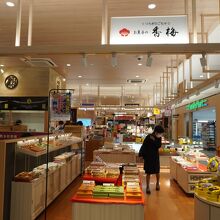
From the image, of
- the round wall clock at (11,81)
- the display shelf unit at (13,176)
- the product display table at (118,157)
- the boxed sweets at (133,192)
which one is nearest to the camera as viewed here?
the boxed sweets at (133,192)

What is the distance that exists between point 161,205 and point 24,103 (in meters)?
6.20

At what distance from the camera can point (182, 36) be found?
404cm

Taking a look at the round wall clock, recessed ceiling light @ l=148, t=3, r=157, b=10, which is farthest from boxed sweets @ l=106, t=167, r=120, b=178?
the round wall clock

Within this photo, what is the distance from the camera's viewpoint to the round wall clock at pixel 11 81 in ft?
32.1

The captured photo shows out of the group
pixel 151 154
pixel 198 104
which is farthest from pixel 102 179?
pixel 198 104

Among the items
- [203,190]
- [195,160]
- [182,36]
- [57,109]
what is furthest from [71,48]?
[195,160]

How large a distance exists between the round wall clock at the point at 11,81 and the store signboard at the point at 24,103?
460 mm

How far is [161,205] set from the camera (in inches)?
226

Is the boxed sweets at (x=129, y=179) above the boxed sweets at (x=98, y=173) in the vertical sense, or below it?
below

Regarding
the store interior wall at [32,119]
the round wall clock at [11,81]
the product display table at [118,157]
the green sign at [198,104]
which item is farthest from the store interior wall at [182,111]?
A: the round wall clock at [11,81]

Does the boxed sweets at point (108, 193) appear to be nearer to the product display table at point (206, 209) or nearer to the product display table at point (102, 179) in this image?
the product display table at point (102, 179)

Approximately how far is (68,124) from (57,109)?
5.32 metres

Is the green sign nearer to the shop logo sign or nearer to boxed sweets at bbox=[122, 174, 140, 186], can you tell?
boxed sweets at bbox=[122, 174, 140, 186]

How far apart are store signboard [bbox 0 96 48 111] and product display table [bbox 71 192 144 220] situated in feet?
21.0
